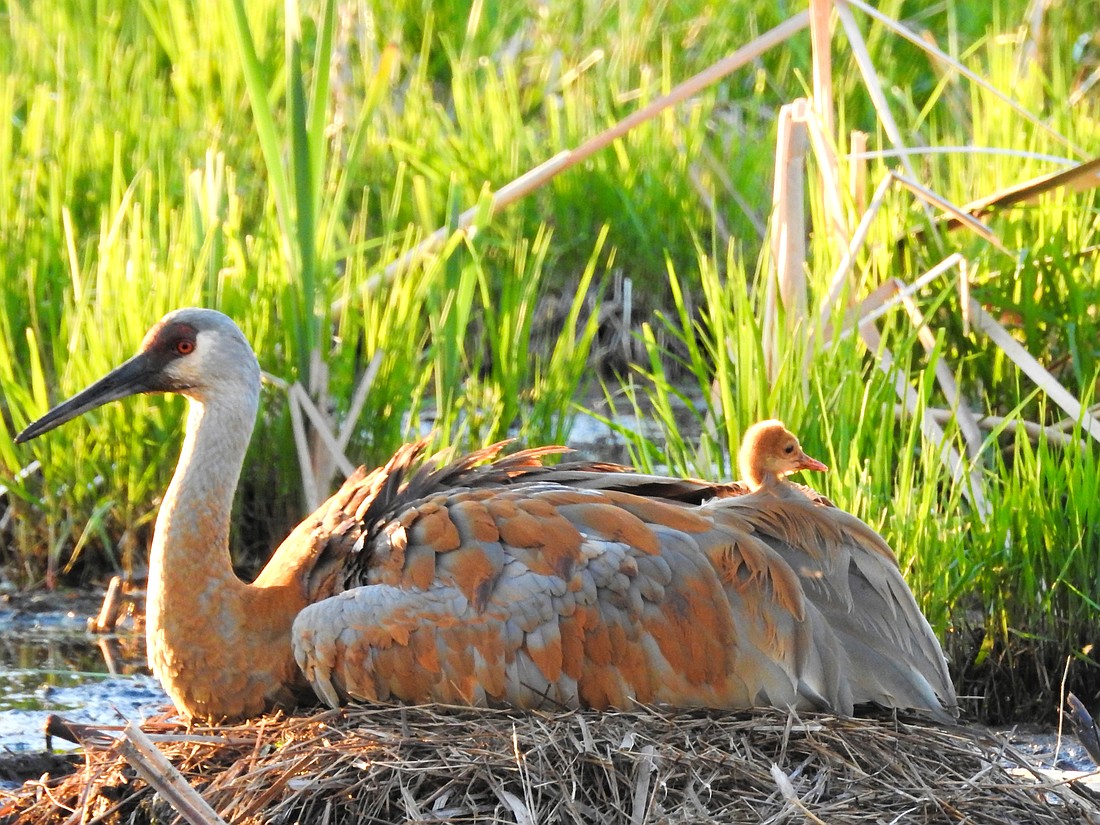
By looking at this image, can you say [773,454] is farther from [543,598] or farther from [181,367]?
[181,367]

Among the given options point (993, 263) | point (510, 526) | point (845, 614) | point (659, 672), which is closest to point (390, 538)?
point (510, 526)

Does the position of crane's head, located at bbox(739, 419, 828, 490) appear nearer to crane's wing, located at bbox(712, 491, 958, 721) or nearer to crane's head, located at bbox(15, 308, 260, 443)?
crane's wing, located at bbox(712, 491, 958, 721)

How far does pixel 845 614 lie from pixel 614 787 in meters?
0.93

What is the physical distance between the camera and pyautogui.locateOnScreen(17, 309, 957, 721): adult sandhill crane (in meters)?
3.92

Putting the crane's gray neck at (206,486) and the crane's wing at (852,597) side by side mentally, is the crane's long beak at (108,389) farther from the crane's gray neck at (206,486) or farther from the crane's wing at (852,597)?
the crane's wing at (852,597)

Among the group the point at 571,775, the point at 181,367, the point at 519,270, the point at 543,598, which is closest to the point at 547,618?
the point at 543,598

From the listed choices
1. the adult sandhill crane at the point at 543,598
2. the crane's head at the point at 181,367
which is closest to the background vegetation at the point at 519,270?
the adult sandhill crane at the point at 543,598

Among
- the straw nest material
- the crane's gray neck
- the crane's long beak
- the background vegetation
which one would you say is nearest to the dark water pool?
the background vegetation

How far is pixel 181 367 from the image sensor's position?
4.31 m

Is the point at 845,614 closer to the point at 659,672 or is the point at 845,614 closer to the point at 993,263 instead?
the point at 659,672

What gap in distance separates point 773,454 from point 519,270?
1.70 meters

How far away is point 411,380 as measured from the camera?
215 inches

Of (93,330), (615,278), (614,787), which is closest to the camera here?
(614,787)

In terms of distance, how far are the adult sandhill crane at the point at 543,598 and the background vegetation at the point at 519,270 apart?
50 cm
